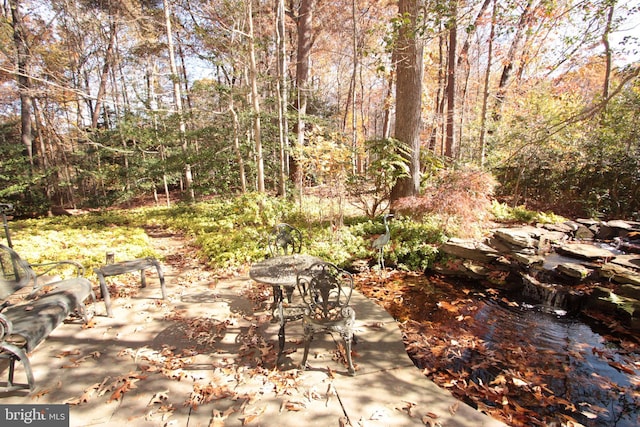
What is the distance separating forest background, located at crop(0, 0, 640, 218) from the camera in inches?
241

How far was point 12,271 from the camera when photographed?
317 cm

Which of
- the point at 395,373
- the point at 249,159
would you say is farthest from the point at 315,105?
the point at 395,373

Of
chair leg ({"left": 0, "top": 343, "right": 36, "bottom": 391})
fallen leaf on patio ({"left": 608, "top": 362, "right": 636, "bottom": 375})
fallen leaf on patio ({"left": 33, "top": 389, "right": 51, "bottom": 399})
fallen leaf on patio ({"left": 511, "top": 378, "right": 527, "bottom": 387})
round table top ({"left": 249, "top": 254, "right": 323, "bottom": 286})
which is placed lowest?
fallen leaf on patio ({"left": 608, "top": 362, "right": 636, "bottom": 375})

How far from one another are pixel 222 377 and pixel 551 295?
4498 mm

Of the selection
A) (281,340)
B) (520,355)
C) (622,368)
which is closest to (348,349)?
(281,340)

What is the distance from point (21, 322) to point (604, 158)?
479 inches

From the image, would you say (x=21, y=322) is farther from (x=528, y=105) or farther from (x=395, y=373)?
(x=528, y=105)

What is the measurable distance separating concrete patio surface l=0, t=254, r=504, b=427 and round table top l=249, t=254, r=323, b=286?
0.62m

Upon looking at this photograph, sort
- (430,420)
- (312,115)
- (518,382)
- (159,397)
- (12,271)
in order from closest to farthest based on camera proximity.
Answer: (430,420) < (159,397) < (518,382) < (12,271) < (312,115)

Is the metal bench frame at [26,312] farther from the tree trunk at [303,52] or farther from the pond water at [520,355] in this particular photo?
the tree trunk at [303,52]

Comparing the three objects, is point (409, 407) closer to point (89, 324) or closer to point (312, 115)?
point (89, 324)

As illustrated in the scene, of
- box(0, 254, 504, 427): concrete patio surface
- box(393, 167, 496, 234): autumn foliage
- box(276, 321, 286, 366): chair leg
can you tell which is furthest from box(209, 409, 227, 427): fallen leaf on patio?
box(393, 167, 496, 234): autumn foliage

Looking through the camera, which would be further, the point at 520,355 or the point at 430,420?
the point at 520,355

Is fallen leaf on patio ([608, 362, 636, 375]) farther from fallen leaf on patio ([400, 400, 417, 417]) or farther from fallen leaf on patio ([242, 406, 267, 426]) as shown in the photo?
fallen leaf on patio ([242, 406, 267, 426])
